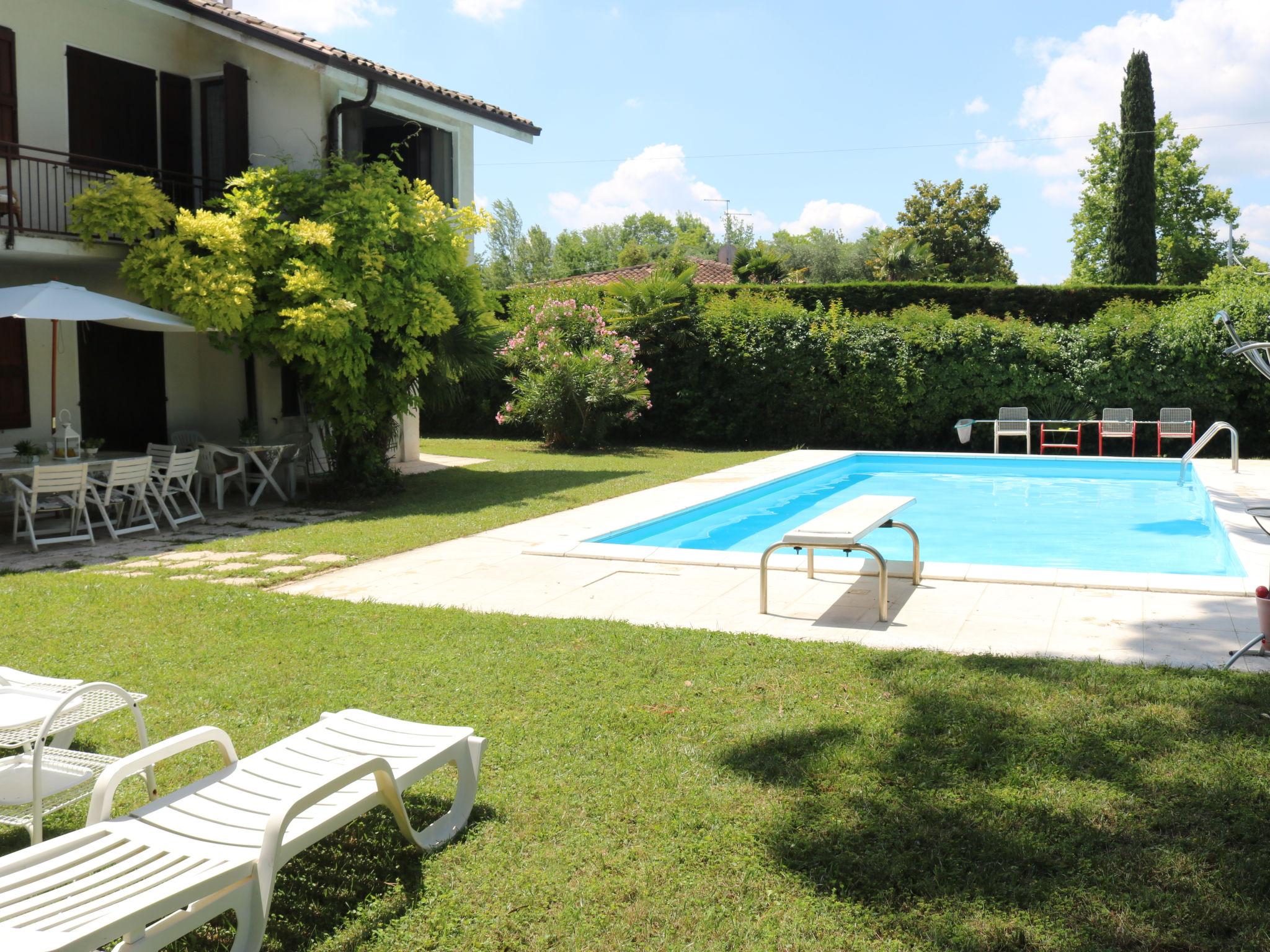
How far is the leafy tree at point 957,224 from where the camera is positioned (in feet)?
168

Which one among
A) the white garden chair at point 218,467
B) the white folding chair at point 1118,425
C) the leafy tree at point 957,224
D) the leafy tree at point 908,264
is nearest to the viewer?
the white garden chair at point 218,467

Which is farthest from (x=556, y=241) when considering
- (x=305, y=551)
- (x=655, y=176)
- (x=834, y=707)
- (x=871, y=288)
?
(x=834, y=707)

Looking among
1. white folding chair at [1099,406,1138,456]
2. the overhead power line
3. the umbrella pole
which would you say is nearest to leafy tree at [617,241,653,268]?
the overhead power line

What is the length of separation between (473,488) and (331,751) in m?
9.92

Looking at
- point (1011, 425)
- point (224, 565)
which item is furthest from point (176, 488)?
point (1011, 425)

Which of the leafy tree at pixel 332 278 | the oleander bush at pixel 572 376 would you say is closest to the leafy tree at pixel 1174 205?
the oleander bush at pixel 572 376

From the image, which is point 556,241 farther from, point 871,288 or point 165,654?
point 165,654

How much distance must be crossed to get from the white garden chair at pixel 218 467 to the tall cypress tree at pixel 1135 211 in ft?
101

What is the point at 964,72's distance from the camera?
94.7 ft

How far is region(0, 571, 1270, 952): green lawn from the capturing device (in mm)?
2938

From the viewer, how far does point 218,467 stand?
1198cm

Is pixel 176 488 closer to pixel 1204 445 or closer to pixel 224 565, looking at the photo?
pixel 224 565

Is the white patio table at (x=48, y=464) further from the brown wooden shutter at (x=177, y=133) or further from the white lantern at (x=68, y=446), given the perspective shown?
the brown wooden shutter at (x=177, y=133)

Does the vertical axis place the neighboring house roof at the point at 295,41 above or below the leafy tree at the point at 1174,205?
below
